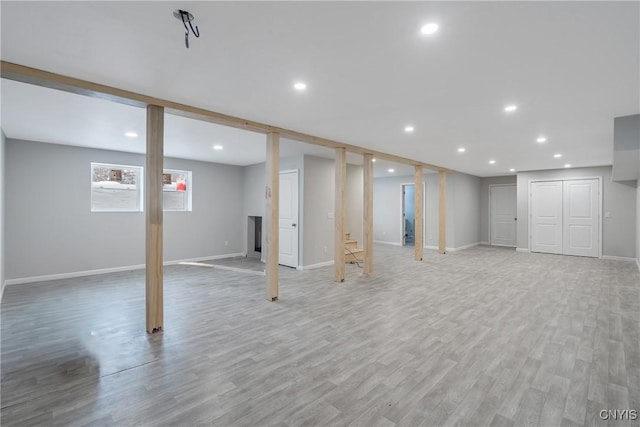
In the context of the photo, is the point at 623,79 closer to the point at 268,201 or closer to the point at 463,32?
the point at 463,32

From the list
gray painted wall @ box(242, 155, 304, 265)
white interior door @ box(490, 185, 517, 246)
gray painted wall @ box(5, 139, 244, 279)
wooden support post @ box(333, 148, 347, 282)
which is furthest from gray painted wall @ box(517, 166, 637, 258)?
gray painted wall @ box(5, 139, 244, 279)

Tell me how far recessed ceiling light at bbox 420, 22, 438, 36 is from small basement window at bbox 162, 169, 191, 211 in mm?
6891

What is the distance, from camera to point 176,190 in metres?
7.45

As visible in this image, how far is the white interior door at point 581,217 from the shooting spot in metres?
8.32

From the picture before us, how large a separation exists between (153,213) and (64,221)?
4.04m

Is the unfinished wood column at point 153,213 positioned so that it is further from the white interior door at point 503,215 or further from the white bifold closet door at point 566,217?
the white interior door at point 503,215

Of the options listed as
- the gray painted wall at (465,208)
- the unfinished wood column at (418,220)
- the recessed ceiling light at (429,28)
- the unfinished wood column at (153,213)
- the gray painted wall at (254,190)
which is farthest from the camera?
the gray painted wall at (465,208)

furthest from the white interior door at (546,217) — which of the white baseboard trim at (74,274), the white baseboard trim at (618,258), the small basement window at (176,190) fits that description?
the white baseboard trim at (74,274)

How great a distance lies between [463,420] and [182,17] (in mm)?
3101

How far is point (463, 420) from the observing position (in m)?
1.89

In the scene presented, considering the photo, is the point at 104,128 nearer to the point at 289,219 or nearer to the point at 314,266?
the point at 289,219

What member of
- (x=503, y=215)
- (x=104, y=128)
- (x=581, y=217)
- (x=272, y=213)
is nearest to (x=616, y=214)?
(x=581, y=217)

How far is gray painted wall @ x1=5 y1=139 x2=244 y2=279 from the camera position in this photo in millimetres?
5277

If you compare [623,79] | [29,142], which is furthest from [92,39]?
[29,142]
